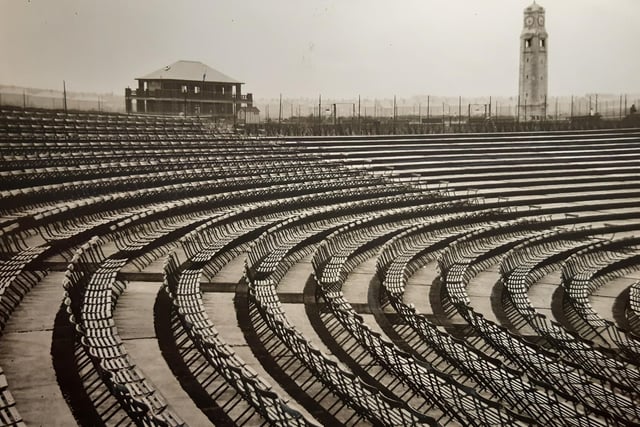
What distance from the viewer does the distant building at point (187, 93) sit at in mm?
39844

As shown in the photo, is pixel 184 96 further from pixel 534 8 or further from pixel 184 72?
pixel 534 8

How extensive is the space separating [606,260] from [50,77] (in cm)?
1858

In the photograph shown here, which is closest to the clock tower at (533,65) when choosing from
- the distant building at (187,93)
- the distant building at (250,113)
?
the distant building at (250,113)

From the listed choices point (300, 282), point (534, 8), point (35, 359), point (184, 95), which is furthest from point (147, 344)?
point (534, 8)

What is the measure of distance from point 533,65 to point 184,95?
35.7 metres

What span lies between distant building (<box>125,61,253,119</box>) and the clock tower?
29.1 m

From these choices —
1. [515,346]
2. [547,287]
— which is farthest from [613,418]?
[547,287]

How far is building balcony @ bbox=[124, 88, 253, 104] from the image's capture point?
130 ft

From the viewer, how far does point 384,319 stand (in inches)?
447

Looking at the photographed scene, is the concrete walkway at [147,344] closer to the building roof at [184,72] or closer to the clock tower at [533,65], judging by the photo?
the building roof at [184,72]

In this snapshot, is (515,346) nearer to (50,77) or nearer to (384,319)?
(384,319)

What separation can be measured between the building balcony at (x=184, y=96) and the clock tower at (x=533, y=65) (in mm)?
28523

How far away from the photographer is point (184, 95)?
41594mm

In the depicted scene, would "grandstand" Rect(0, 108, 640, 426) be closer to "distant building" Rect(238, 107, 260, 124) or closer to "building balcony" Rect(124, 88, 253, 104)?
"building balcony" Rect(124, 88, 253, 104)
